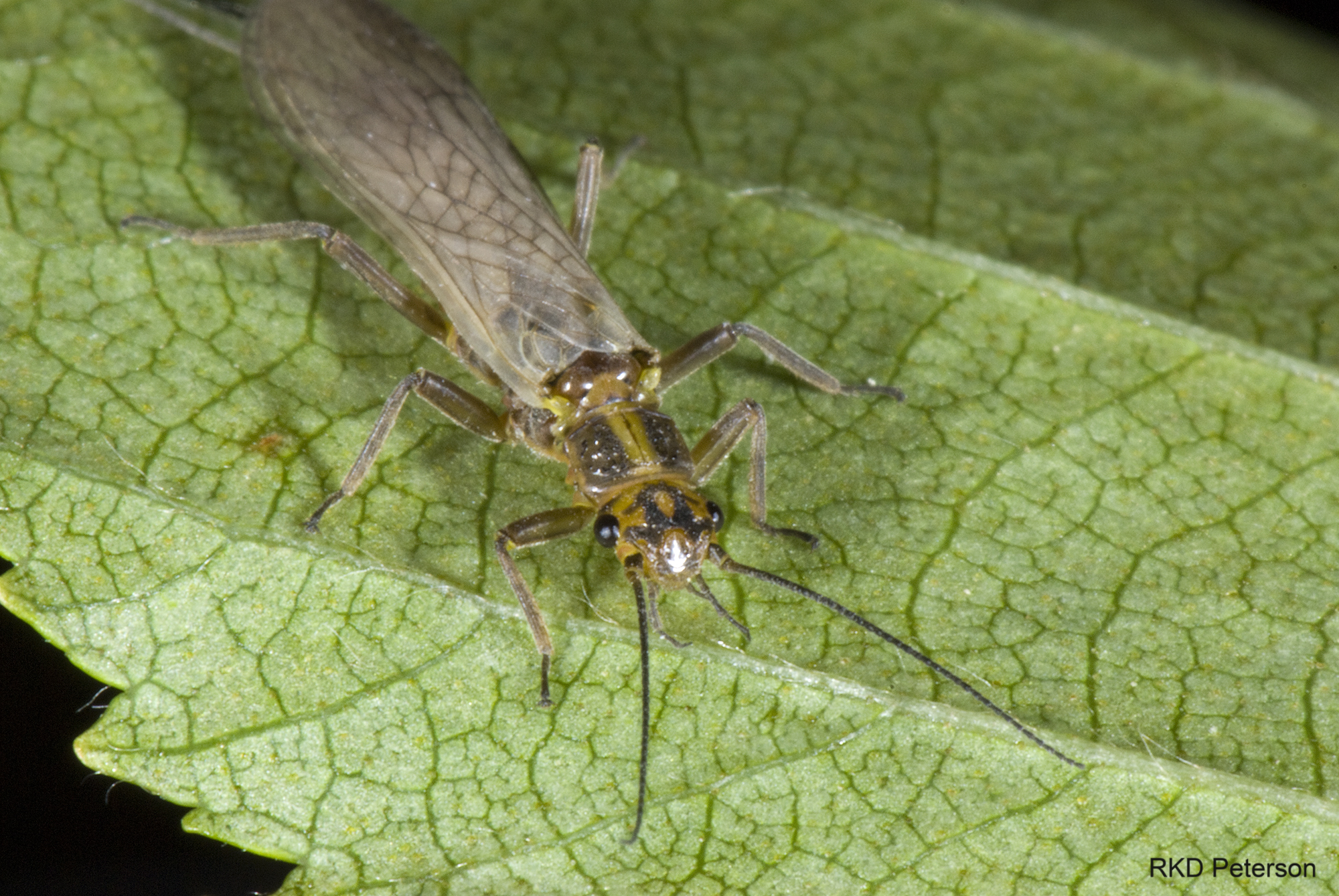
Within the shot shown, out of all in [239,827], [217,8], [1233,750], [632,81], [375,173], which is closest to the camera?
[239,827]

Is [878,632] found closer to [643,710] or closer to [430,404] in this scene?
[643,710]

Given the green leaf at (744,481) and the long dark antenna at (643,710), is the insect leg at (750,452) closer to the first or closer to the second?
the green leaf at (744,481)

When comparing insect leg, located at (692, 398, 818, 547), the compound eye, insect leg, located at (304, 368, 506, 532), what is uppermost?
insect leg, located at (304, 368, 506, 532)

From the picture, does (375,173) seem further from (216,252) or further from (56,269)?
(56,269)

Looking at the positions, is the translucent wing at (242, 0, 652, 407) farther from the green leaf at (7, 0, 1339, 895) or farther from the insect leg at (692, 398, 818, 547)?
the insect leg at (692, 398, 818, 547)

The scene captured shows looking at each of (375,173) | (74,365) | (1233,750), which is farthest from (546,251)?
(1233,750)

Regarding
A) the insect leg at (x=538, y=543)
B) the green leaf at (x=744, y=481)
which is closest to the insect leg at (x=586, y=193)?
the green leaf at (x=744, y=481)

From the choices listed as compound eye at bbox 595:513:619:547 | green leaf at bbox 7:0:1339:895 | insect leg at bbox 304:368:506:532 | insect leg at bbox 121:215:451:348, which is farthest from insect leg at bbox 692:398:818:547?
insect leg at bbox 121:215:451:348
